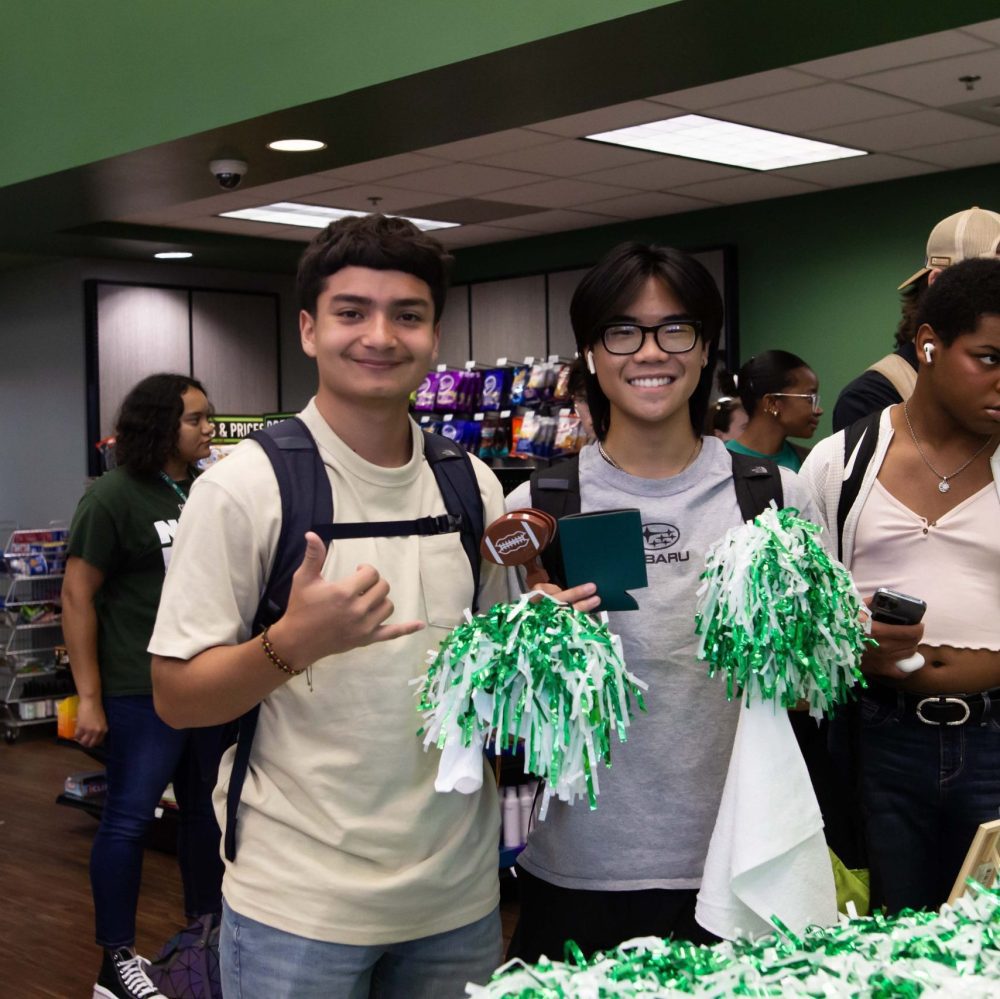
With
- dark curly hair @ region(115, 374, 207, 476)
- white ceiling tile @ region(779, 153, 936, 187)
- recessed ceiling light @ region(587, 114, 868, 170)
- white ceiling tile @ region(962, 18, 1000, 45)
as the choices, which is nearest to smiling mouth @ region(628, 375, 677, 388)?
dark curly hair @ region(115, 374, 207, 476)

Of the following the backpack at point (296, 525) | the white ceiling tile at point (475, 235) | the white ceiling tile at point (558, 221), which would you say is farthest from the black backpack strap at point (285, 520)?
the white ceiling tile at point (475, 235)

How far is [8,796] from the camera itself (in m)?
6.38

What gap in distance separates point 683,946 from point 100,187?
5813 mm

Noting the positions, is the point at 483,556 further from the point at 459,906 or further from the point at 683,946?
the point at 683,946

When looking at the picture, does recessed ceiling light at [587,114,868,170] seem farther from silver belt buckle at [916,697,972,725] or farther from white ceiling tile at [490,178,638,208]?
silver belt buckle at [916,697,972,725]

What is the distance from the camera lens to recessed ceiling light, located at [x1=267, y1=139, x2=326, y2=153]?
541 cm

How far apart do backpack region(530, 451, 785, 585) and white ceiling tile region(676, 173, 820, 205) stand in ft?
19.6

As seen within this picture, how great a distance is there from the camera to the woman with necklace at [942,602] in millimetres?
2027

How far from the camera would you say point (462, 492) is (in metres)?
1.75

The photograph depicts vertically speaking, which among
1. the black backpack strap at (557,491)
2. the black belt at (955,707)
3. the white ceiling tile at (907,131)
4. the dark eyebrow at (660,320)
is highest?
the white ceiling tile at (907,131)

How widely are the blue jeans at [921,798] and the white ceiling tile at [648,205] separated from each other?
20.5 feet

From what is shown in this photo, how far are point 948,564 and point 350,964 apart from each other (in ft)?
3.66

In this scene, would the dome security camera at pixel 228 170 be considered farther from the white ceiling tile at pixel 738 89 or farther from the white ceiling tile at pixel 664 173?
the white ceiling tile at pixel 664 173

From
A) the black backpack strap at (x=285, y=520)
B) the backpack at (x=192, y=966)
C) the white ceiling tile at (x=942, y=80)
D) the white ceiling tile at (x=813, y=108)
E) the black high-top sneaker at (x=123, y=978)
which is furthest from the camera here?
the white ceiling tile at (x=813, y=108)
